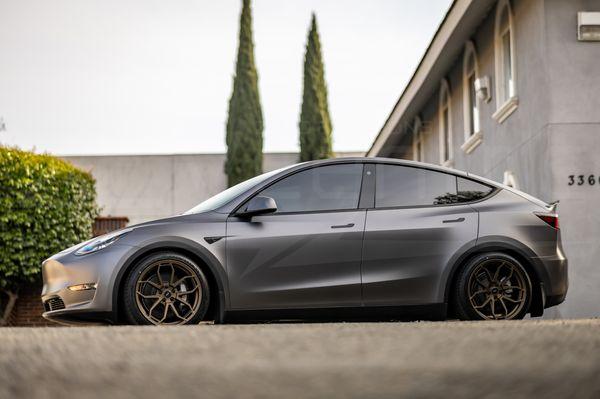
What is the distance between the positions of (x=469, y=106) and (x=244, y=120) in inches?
700

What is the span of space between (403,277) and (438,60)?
35.2ft

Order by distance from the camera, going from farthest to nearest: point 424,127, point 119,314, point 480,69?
point 424,127
point 480,69
point 119,314

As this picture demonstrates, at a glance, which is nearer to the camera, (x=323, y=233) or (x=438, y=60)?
(x=323, y=233)

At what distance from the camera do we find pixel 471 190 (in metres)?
7.92

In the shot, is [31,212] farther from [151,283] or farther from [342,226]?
[342,226]

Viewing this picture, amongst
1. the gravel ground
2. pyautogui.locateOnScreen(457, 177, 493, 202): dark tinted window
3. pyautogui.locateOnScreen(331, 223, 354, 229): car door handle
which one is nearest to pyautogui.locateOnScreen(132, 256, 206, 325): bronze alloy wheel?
pyautogui.locateOnScreen(331, 223, 354, 229): car door handle

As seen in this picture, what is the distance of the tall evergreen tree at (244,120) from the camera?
33.2 meters

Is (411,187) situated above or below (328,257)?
above

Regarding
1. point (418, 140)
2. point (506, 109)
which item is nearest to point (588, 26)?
point (506, 109)

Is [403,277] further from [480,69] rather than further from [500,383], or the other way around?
[480,69]

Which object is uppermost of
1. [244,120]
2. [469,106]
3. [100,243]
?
[244,120]

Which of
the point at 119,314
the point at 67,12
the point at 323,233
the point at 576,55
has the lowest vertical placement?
the point at 119,314

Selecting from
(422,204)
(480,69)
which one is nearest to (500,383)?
(422,204)

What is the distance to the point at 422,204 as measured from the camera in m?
7.75
